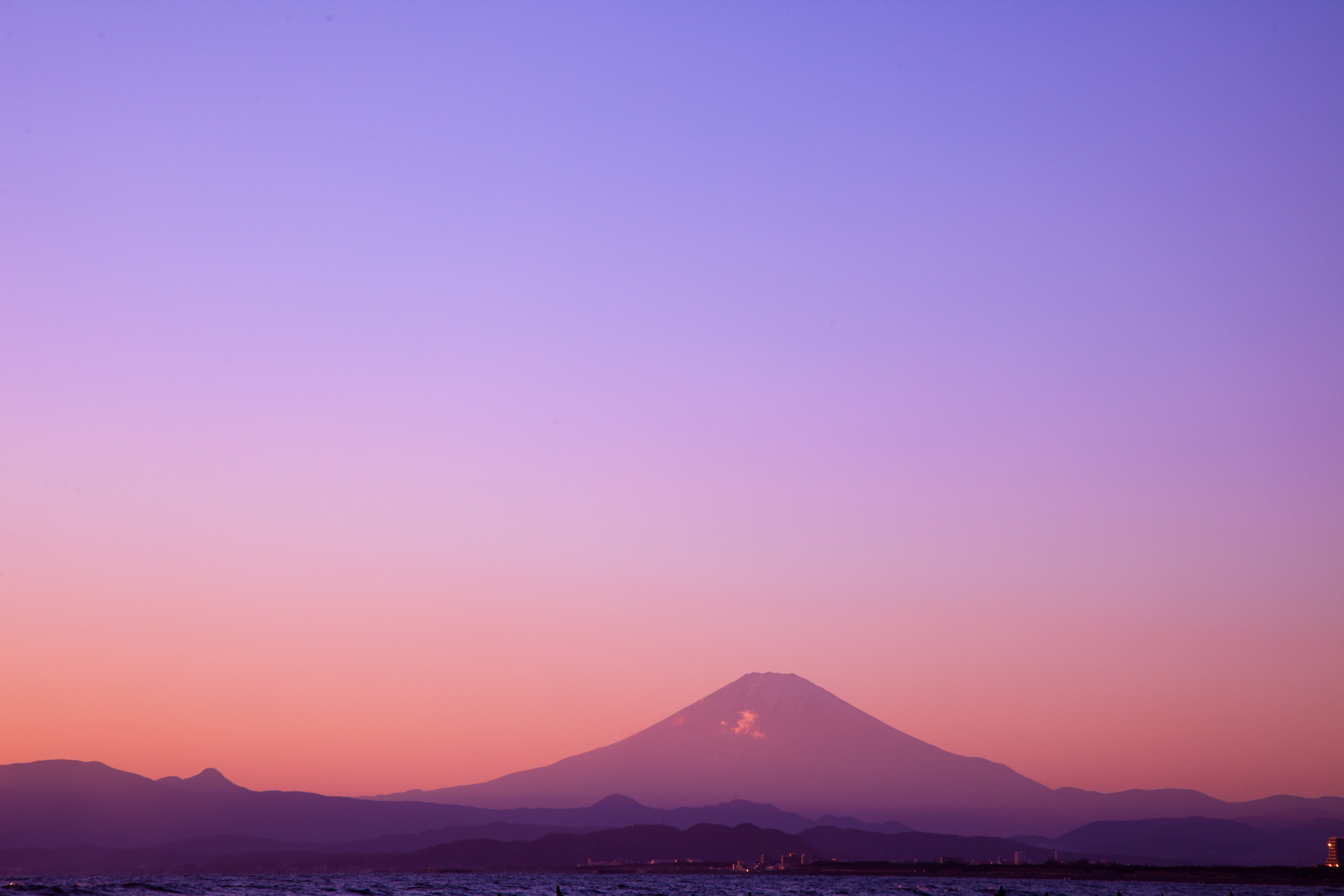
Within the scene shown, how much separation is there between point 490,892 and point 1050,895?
288ft

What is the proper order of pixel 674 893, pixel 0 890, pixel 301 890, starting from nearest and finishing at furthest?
pixel 0 890 < pixel 301 890 < pixel 674 893

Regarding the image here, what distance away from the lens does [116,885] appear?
592 feet

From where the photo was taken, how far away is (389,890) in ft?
579

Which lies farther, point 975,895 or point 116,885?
point 975,895

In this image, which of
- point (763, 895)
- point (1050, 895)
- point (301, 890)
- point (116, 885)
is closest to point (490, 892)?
point (301, 890)

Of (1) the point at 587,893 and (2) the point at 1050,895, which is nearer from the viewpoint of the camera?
(1) the point at 587,893

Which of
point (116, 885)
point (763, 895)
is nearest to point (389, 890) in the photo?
point (116, 885)

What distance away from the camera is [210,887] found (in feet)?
633

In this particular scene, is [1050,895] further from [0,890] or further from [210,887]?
[0,890]

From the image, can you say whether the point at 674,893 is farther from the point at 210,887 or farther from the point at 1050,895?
the point at 210,887

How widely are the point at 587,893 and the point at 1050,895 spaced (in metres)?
74.1

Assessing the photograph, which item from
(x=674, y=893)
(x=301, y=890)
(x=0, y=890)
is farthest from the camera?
(x=674, y=893)

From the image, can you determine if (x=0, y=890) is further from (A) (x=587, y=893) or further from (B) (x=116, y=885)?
(A) (x=587, y=893)

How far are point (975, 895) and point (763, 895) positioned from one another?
34090 mm
